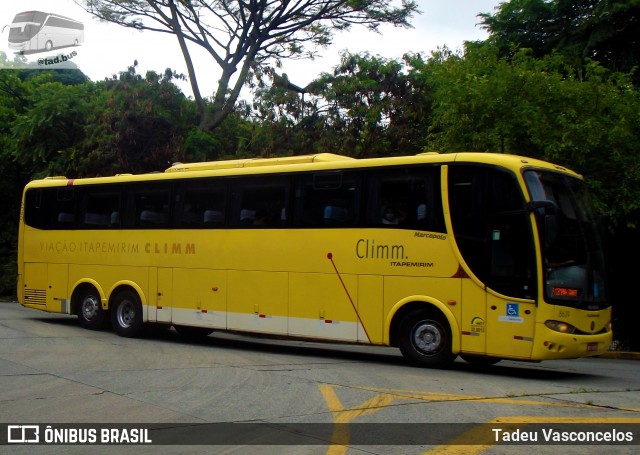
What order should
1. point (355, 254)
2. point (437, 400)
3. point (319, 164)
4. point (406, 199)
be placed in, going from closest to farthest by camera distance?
point (437, 400), point (406, 199), point (355, 254), point (319, 164)

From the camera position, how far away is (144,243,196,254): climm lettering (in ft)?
51.0

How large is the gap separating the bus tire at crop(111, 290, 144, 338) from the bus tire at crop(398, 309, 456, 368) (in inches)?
263

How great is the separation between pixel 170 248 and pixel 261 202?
8.84 feet

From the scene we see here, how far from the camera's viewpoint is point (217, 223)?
49.6 ft

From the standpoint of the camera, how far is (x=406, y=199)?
12500mm

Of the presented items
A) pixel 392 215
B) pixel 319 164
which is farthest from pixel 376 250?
pixel 319 164

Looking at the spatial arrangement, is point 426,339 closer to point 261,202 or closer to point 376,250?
point 376,250

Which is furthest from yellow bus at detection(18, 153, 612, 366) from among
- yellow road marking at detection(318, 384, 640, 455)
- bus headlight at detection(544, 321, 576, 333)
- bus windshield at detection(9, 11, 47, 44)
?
bus windshield at detection(9, 11, 47, 44)

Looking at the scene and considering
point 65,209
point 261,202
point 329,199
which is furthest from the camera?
point 65,209

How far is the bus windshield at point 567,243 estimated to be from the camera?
11.0 metres

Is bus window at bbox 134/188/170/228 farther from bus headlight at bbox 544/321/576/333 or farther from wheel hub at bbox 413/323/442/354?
bus headlight at bbox 544/321/576/333

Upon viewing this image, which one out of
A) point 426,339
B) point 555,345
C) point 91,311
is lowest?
point 91,311

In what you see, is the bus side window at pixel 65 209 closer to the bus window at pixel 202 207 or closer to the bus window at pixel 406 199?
the bus window at pixel 202 207

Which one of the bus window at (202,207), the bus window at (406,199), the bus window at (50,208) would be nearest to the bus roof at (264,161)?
the bus window at (202,207)
